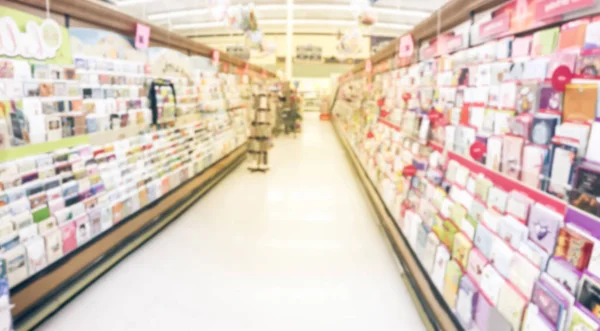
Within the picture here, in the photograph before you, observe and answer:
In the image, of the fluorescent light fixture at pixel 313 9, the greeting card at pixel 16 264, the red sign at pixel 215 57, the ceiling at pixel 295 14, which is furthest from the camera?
the fluorescent light fixture at pixel 313 9

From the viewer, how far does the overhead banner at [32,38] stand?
2223 millimetres

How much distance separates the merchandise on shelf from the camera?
4.07 feet

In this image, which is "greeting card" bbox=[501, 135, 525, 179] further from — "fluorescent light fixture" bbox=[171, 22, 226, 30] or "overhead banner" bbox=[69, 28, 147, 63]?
"fluorescent light fixture" bbox=[171, 22, 226, 30]

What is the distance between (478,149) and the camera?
1.89m

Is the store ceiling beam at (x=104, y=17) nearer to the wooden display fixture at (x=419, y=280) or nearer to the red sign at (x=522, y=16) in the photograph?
the red sign at (x=522, y=16)

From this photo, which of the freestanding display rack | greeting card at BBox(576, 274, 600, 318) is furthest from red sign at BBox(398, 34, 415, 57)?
the freestanding display rack

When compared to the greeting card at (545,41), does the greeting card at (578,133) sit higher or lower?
lower

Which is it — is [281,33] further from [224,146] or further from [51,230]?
[51,230]

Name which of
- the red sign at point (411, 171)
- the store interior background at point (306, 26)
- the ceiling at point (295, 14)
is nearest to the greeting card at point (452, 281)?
the red sign at point (411, 171)

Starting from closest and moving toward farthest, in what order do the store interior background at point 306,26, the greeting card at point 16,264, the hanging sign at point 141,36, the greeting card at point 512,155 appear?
the greeting card at point 512,155 → the greeting card at point 16,264 → the hanging sign at point 141,36 → the store interior background at point 306,26

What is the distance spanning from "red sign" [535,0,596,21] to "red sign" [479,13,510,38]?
9.6 inches

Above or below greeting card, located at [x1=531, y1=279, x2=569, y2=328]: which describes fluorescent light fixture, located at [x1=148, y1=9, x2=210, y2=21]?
above

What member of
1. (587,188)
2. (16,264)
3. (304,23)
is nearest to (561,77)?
(587,188)

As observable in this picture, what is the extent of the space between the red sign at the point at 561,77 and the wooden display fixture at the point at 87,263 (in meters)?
2.86
